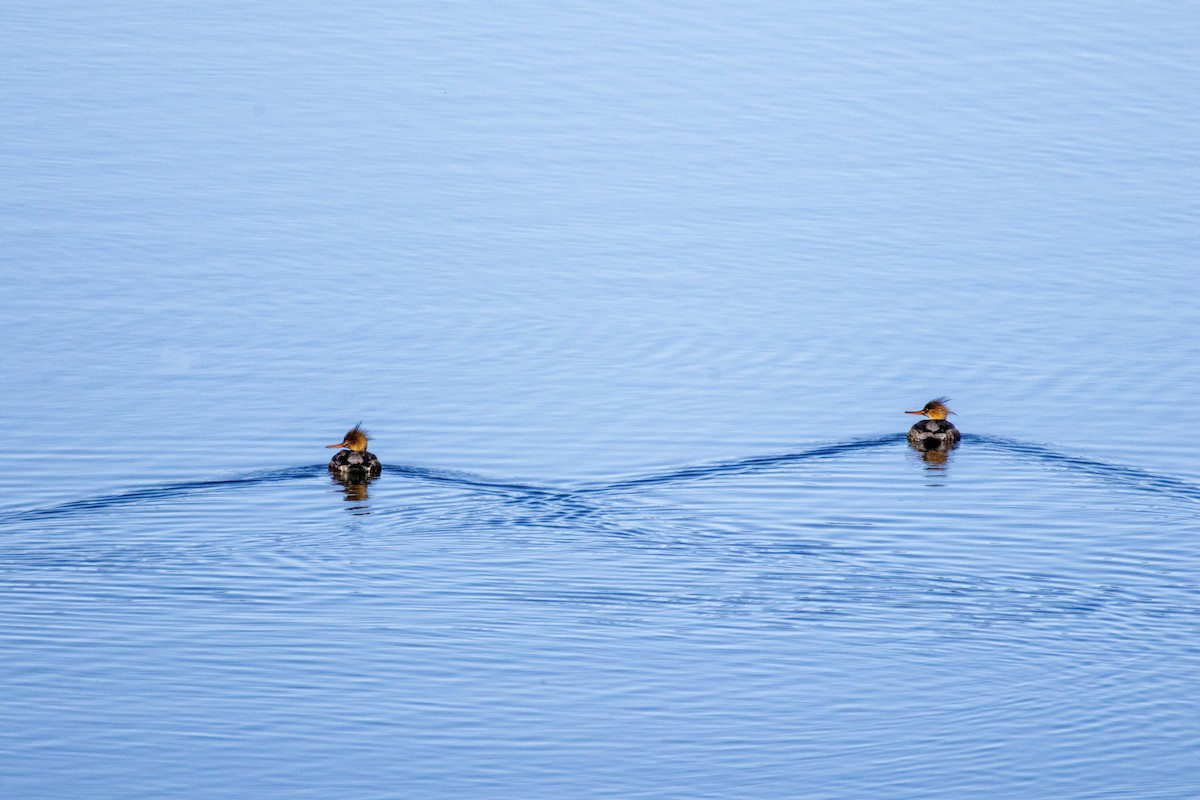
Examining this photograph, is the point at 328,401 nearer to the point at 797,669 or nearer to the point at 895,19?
the point at 797,669

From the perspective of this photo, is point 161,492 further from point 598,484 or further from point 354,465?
point 598,484

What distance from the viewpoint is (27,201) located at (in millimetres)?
20594

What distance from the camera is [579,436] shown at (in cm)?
1484

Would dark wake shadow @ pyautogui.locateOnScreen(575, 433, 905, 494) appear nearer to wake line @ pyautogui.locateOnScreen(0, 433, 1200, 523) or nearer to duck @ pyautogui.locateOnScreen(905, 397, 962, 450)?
wake line @ pyautogui.locateOnScreen(0, 433, 1200, 523)

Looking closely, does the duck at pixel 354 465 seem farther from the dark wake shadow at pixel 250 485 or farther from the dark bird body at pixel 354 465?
the dark wake shadow at pixel 250 485

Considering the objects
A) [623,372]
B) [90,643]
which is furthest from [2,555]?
[623,372]

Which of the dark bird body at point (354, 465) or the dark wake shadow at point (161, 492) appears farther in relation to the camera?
the dark bird body at point (354, 465)

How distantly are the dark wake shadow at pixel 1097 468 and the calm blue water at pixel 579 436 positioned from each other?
42 millimetres

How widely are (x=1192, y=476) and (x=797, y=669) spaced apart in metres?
4.77

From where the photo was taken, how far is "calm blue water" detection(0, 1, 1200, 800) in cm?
1007

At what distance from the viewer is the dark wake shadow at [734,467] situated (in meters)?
13.7

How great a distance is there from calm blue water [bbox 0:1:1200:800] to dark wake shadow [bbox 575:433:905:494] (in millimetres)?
35

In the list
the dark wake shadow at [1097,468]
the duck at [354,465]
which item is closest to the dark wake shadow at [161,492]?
the duck at [354,465]

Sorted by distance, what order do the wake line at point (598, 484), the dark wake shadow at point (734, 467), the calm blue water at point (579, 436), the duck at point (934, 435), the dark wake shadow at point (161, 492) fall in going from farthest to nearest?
the duck at point (934, 435) < the dark wake shadow at point (734, 467) < the wake line at point (598, 484) < the dark wake shadow at point (161, 492) < the calm blue water at point (579, 436)
